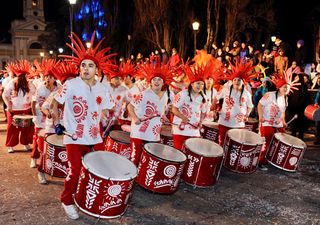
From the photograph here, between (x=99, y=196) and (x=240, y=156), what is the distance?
3221 millimetres

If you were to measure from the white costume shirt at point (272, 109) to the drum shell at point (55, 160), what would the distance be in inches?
150

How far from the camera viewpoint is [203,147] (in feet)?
20.4

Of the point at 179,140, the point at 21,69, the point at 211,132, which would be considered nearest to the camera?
the point at 179,140

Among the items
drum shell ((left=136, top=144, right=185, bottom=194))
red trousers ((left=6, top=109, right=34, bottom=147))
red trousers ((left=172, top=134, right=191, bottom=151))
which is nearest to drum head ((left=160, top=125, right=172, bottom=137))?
red trousers ((left=172, top=134, right=191, bottom=151))

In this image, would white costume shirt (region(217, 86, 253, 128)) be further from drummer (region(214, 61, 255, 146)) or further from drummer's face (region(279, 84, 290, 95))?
drummer's face (region(279, 84, 290, 95))

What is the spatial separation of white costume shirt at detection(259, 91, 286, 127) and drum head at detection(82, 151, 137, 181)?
355 cm

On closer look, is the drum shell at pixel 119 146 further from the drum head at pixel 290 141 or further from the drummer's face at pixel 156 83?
the drum head at pixel 290 141

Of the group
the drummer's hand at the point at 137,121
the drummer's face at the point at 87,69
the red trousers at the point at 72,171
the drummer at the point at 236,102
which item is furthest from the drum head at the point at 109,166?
the drummer at the point at 236,102

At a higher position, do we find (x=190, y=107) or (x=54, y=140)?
(x=190, y=107)

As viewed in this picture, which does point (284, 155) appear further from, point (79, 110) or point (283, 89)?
point (79, 110)

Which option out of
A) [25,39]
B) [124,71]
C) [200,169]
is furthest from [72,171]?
[25,39]

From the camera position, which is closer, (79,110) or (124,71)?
(79,110)

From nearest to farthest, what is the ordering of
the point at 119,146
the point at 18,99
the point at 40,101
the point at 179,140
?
the point at 119,146
the point at 179,140
the point at 40,101
the point at 18,99

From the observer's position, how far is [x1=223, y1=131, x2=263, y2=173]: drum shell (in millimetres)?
6629
